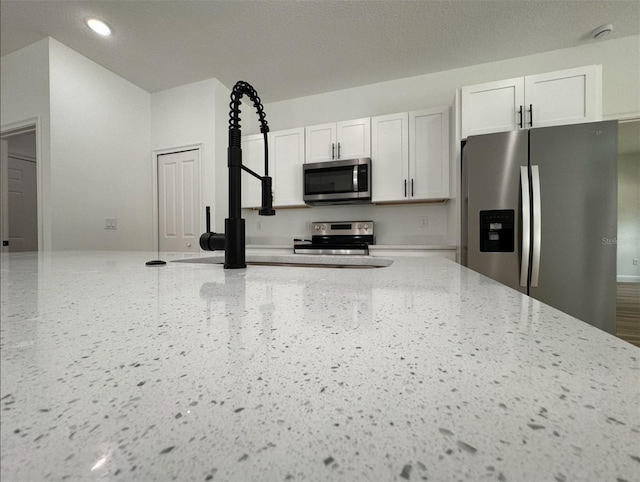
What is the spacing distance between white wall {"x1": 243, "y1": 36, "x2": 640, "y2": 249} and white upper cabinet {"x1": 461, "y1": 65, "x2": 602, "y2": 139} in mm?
460

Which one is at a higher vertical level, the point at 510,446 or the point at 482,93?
the point at 482,93

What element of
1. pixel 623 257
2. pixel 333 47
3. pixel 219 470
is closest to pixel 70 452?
pixel 219 470

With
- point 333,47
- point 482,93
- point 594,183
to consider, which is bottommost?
point 594,183

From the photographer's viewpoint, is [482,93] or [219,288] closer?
[219,288]

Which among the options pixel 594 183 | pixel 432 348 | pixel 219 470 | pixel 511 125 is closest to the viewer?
pixel 219 470

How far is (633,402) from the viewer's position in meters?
0.14

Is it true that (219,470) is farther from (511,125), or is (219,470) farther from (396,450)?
(511,125)

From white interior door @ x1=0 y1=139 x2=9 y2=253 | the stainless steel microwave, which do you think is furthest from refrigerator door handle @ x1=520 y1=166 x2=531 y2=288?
white interior door @ x1=0 y1=139 x2=9 y2=253

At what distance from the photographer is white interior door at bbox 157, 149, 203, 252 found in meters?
3.33

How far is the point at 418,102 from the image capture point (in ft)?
10.1

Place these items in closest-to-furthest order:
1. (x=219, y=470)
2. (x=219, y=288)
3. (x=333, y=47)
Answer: (x=219, y=470)
(x=219, y=288)
(x=333, y=47)

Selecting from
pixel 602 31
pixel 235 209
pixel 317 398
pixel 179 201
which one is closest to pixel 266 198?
pixel 235 209

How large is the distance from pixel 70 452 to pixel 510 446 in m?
0.17

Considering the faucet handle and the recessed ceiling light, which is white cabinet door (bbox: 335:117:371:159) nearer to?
the recessed ceiling light
